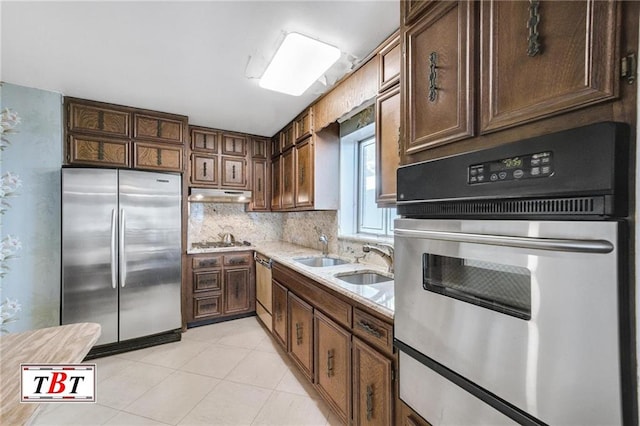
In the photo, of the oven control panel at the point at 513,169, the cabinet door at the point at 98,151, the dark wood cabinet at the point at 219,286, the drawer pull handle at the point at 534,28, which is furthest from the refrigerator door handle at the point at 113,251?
the drawer pull handle at the point at 534,28

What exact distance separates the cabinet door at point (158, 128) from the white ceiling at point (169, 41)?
36 centimetres

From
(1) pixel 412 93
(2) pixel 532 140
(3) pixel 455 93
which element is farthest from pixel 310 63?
(2) pixel 532 140

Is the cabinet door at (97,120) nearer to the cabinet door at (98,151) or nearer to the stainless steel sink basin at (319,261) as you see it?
the cabinet door at (98,151)

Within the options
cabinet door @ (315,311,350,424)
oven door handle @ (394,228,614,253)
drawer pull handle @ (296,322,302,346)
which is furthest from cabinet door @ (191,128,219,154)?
oven door handle @ (394,228,614,253)

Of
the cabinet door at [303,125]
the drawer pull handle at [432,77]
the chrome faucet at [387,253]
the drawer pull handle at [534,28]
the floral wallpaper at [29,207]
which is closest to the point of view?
the drawer pull handle at [534,28]

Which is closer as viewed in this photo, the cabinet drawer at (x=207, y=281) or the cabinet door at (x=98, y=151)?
the cabinet door at (x=98, y=151)

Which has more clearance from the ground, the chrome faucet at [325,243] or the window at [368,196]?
the window at [368,196]

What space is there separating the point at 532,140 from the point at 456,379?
0.73 meters

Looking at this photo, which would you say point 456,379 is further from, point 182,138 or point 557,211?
point 182,138

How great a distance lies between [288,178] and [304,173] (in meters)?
0.46

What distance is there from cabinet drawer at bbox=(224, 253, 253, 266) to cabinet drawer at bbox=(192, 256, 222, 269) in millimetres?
84

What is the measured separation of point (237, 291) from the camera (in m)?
3.51

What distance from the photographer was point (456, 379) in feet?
2.85

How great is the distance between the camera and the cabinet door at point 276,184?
364 cm
